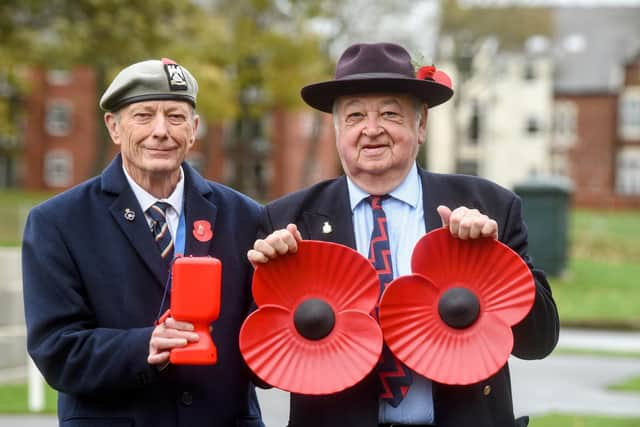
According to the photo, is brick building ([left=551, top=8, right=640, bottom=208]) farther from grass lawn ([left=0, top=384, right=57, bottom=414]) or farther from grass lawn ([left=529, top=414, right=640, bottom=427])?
grass lawn ([left=0, top=384, right=57, bottom=414])

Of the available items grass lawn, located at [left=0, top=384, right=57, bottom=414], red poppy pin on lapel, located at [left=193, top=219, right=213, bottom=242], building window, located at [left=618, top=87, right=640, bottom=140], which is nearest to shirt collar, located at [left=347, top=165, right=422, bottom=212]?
red poppy pin on lapel, located at [left=193, top=219, right=213, bottom=242]

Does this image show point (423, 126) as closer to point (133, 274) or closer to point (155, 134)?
point (155, 134)

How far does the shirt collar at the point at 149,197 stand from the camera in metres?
3.32

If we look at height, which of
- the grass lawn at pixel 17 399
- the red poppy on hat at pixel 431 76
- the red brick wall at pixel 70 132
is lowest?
the grass lawn at pixel 17 399

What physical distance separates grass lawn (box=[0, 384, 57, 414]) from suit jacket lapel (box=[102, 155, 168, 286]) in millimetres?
4720

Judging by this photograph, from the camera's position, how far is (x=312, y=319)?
2912 mm

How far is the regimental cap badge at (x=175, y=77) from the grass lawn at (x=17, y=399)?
494cm

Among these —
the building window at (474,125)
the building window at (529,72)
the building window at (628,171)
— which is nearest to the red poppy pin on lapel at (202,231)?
the building window at (628,171)

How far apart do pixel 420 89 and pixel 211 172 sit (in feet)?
160

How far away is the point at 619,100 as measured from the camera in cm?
5297

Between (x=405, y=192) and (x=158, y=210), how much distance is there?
81 centimetres

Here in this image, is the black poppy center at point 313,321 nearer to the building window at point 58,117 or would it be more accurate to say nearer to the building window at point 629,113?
the building window at point 58,117

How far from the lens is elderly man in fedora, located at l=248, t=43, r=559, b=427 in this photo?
3.01 m

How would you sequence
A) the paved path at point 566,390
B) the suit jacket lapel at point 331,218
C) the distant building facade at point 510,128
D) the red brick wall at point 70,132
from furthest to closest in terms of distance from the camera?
1. the distant building facade at point 510,128
2. the red brick wall at point 70,132
3. the paved path at point 566,390
4. the suit jacket lapel at point 331,218
